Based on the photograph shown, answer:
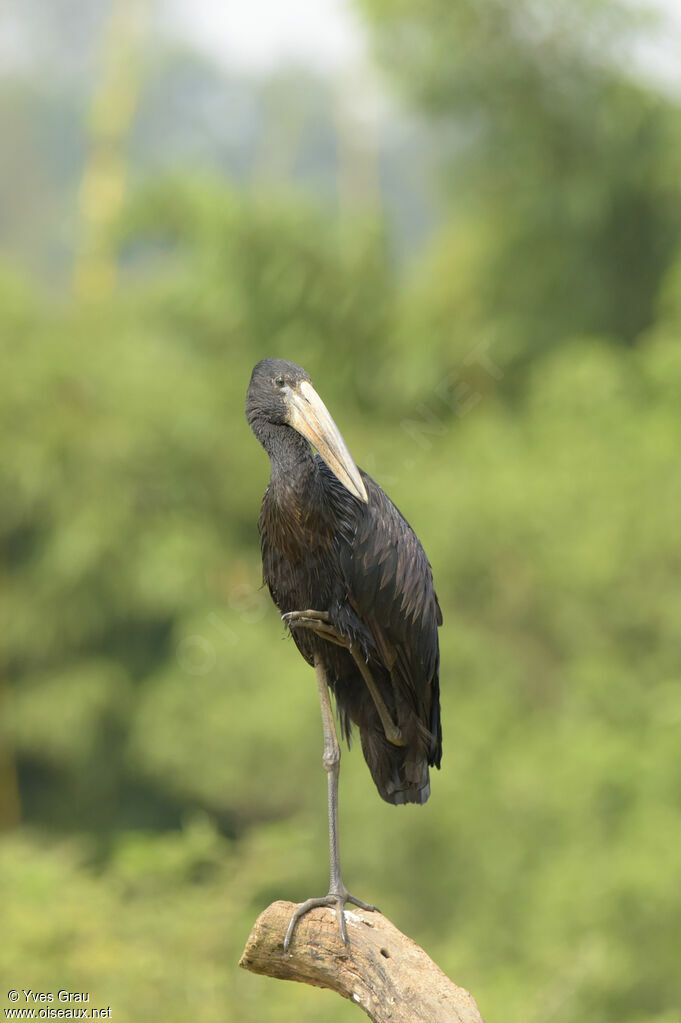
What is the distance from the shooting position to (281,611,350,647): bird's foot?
239cm

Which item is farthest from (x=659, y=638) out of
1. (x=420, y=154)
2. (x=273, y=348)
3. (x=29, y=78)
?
(x=29, y=78)

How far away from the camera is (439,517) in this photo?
881 cm

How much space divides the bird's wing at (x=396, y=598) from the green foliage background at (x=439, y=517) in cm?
490

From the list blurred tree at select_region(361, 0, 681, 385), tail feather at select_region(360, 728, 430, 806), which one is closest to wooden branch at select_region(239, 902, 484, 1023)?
tail feather at select_region(360, 728, 430, 806)

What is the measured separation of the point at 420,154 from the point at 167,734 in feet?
19.5

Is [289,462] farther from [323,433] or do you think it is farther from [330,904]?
[330,904]

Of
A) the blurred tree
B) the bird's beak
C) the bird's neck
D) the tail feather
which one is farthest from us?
the blurred tree

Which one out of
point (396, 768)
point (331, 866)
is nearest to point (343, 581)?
point (396, 768)

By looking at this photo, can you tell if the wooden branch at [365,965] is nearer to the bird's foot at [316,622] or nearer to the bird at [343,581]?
the bird at [343,581]

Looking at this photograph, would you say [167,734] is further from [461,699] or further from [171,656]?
[461,699]

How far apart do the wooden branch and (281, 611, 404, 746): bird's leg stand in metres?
0.43

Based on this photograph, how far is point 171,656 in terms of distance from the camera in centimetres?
1037

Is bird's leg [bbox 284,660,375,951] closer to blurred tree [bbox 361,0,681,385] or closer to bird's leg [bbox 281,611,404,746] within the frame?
bird's leg [bbox 281,611,404,746]

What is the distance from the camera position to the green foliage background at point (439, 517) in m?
8.35
